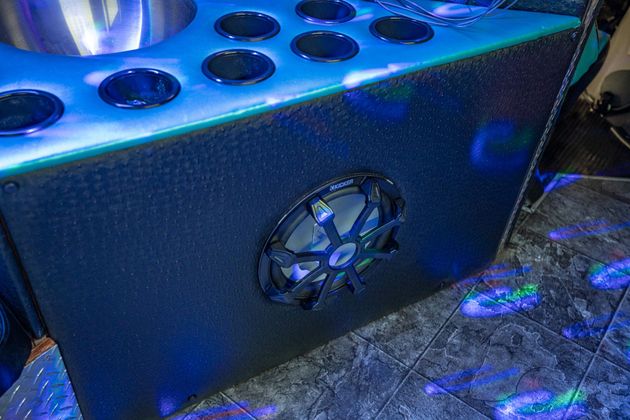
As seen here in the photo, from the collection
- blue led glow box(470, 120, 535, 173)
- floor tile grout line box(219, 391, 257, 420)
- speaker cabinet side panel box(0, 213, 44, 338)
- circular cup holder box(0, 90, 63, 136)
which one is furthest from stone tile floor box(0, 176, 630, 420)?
circular cup holder box(0, 90, 63, 136)

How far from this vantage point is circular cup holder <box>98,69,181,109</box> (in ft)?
3.62

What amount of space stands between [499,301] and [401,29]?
1.00 meters

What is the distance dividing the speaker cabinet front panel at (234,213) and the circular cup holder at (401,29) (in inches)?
4.9

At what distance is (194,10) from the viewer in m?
1.44

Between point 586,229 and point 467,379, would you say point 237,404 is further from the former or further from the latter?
point 586,229

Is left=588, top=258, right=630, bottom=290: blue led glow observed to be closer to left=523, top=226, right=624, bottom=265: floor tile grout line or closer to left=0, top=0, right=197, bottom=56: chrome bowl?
left=523, top=226, right=624, bottom=265: floor tile grout line

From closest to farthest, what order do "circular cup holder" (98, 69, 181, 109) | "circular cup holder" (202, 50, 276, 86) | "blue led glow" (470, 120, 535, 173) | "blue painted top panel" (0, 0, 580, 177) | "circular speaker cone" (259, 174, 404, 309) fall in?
"blue painted top panel" (0, 0, 580, 177) → "circular cup holder" (98, 69, 181, 109) → "circular cup holder" (202, 50, 276, 86) → "circular speaker cone" (259, 174, 404, 309) → "blue led glow" (470, 120, 535, 173)

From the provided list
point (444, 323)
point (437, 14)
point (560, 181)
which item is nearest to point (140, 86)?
point (437, 14)

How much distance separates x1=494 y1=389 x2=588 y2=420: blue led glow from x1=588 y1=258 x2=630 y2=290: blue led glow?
0.50m

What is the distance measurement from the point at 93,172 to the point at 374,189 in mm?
652

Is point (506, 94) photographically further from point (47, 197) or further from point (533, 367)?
point (47, 197)

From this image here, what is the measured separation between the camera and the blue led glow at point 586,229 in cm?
224

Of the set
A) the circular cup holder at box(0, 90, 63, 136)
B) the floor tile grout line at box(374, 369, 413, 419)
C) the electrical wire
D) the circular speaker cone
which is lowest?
the floor tile grout line at box(374, 369, 413, 419)

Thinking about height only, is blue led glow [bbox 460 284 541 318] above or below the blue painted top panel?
below
